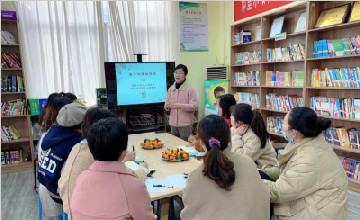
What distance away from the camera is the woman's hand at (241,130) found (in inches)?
81.9

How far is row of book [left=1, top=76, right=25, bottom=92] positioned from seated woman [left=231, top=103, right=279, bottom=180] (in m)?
3.53

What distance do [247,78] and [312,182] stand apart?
3521 mm

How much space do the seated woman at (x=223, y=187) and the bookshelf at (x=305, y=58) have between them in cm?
250

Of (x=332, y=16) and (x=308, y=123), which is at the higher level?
(x=332, y=16)

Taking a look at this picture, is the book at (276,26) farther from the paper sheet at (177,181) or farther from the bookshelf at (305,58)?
the paper sheet at (177,181)

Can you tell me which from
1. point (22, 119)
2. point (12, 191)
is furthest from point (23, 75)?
point (12, 191)

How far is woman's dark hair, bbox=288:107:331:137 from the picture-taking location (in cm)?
145

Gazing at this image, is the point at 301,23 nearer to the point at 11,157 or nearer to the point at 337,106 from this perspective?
the point at 337,106

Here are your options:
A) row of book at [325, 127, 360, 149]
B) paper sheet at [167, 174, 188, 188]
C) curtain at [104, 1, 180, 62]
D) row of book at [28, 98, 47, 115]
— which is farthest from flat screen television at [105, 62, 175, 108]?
paper sheet at [167, 174, 188, 188]

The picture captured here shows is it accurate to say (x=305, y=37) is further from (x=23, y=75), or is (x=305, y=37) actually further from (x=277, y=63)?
(x=23, y=75)

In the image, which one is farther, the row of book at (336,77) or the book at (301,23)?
the book at (301,23)

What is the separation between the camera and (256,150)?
6.49ft

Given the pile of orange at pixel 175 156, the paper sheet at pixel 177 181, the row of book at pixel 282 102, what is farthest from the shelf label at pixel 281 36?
the paper sheet at pixel 177 181

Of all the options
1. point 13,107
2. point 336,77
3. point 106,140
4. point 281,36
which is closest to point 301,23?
point 281,36
